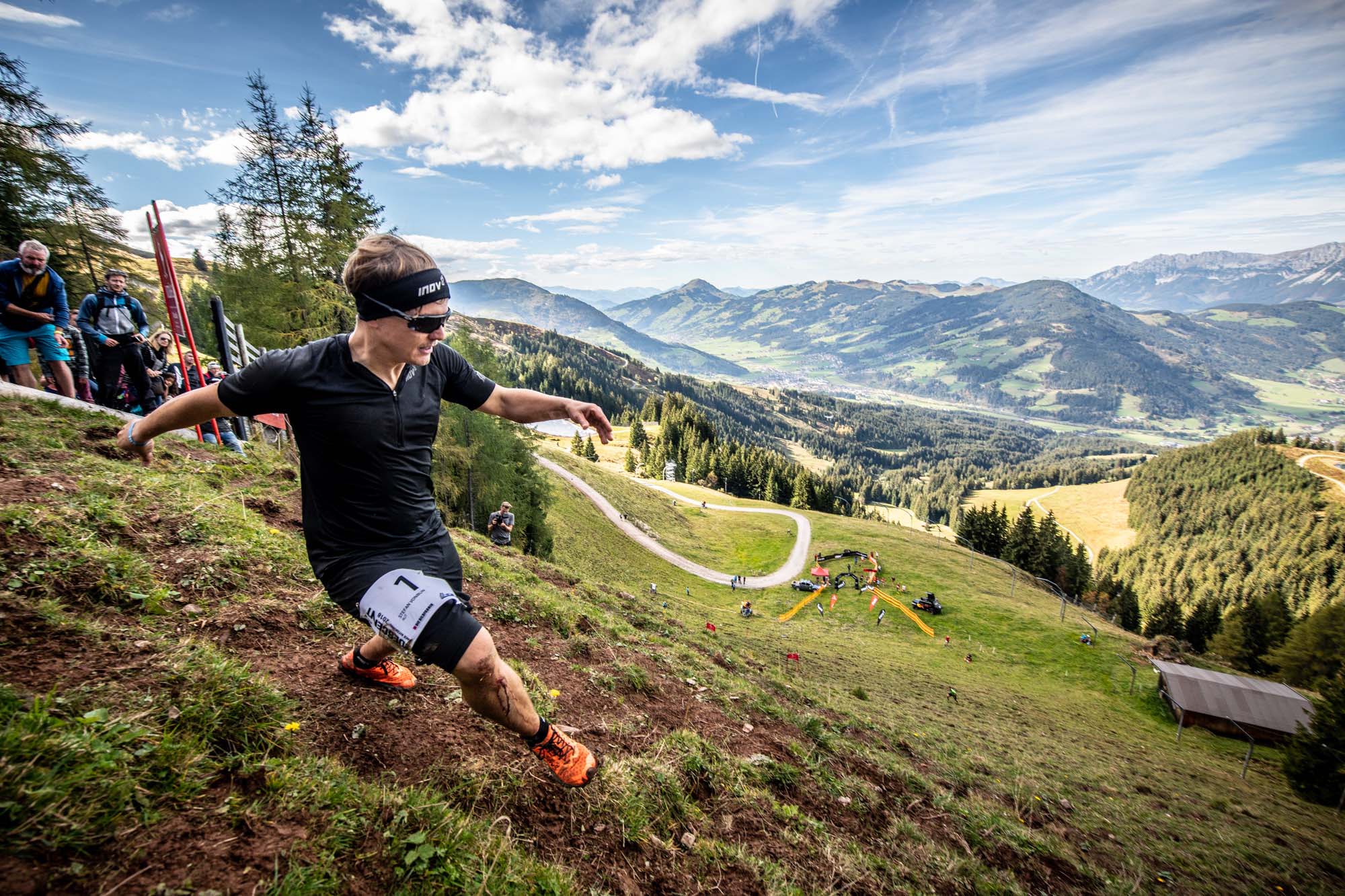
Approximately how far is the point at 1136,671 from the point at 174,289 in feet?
174

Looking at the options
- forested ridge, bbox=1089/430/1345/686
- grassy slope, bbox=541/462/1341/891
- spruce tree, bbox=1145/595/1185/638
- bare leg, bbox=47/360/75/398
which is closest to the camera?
bare leg, bbox=47/360/75/398

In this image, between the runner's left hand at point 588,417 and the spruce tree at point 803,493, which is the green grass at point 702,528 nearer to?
the spruce tree at point 803,493

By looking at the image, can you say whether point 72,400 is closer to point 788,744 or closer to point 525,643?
point 525,643

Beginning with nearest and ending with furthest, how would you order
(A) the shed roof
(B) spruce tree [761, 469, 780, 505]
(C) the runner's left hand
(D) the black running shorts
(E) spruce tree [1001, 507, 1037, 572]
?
1. (D) the black running shorts
2. (C) the runner's left hand
3. (A) the shed roof
4. (E) spruce tree [1001, 507, 1037, 572]
5. (B) spruce tree [761, 469, 780, 505]

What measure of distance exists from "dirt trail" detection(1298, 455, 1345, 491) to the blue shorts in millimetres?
232834

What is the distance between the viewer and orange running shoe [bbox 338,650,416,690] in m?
4.63

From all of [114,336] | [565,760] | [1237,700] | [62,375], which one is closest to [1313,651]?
[1237,700]

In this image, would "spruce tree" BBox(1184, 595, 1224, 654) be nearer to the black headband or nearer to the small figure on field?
the small figure on field

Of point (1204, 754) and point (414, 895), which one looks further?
point (1204, 754)

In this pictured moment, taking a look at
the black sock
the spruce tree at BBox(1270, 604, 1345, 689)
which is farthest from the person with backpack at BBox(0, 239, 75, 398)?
the spruce tree at BBox(1270, 604, 1345, 689)

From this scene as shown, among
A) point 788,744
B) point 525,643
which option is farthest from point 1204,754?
point 525,643

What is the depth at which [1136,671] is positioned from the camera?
35.8m

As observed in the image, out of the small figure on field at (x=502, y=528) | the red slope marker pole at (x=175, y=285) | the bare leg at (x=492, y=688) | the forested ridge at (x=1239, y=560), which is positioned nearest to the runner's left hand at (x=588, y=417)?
the bare leg at (x=492, y=688)

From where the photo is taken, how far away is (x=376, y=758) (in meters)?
3.79
